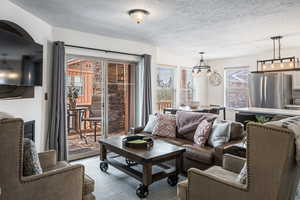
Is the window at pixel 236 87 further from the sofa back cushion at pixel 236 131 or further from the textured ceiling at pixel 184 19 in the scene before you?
the sofa back cushion at pixel 236 131

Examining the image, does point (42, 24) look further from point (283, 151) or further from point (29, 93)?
point (283, 151)

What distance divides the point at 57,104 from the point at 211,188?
2.89 meters

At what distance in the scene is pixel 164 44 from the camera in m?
4.99

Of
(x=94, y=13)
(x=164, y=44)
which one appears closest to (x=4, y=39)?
(x=94, y=13)

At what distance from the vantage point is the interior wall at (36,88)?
2.60 m

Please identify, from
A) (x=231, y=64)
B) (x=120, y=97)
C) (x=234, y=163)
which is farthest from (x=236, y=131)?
(x=231, y=64)

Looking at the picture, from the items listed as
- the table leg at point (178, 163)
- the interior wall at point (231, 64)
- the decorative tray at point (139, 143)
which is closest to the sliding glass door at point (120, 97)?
the decorative tray at point (139, 143)

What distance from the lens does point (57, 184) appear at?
1657mm

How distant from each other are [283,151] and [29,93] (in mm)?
3358

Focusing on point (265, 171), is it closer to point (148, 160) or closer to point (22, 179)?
point (148, 160)

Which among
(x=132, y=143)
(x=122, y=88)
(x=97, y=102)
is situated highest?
(x=122, y=88)

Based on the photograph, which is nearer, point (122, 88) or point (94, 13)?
point (94, 13)

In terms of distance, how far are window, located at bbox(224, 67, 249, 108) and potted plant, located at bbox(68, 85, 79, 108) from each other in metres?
5.06

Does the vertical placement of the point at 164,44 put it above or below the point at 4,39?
above
